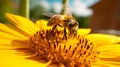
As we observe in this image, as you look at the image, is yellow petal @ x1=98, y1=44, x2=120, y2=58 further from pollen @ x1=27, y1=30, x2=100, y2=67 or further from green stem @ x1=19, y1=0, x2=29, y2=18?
green stem @ x1=19, y1=0, x2=29, y2=18

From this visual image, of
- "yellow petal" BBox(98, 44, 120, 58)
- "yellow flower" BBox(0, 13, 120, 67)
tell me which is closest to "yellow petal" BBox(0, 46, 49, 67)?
"yellow flower" BBox(0, 13, 120, 67)

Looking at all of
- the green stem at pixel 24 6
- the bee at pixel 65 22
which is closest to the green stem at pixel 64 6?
the bee at pixel 65 22

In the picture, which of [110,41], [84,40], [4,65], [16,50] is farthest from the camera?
[110,41]

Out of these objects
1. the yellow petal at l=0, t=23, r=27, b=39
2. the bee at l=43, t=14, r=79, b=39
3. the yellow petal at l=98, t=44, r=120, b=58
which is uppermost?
the bee at l=43, t=14, r=79, b=39

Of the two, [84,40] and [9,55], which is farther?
[84,40]

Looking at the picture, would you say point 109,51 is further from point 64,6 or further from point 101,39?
point 64,6

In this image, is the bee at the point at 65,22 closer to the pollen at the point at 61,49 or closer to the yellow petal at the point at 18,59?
the pollen at the point at 61,49

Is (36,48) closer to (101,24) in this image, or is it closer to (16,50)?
(16,50)

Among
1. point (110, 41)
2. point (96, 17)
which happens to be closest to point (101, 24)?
point (96, 17)
